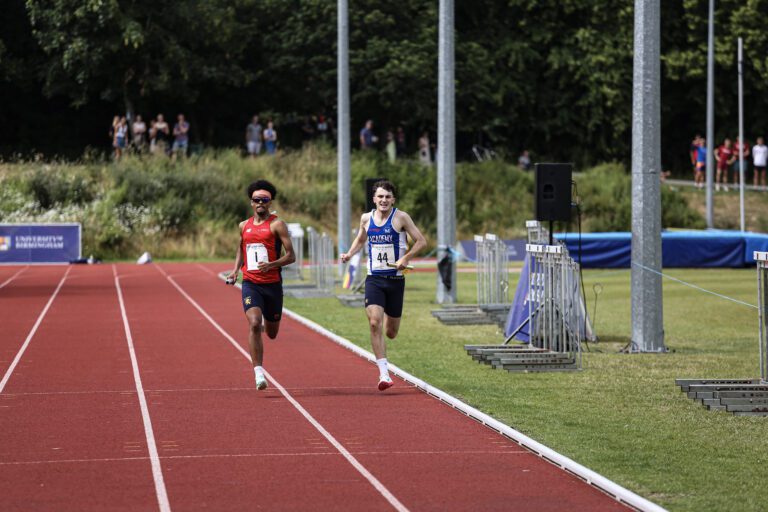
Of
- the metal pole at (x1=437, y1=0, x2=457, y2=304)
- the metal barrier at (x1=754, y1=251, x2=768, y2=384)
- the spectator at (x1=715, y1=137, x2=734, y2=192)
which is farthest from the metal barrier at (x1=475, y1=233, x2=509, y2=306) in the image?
the spectator at (x1=715, y1=137, x2=734, y2=192)

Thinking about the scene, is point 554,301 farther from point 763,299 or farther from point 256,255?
point 256,255

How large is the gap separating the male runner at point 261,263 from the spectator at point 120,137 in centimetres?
3591

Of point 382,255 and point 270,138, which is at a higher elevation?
point 270,138

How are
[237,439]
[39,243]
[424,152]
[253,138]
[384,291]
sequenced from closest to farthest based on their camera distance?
[237,439] → [384,291] → [39,243] → [253,138] → [424,152]

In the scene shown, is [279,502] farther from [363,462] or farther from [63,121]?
[63,121]

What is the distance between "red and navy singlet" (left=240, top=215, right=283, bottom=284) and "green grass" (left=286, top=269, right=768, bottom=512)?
2.06 metres

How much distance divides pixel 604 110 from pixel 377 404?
167 feet

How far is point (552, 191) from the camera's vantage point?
1770 cm

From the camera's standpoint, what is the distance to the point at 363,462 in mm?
10070

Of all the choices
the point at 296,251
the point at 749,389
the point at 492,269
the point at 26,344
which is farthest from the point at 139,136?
the point at 749,389

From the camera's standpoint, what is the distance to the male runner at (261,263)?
1377 cm

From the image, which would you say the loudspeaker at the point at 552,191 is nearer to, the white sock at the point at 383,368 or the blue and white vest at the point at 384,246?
the blue and white vest at the point at 384,246

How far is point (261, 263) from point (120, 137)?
3641 centimetres

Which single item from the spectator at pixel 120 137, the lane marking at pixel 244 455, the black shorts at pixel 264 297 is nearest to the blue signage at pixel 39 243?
the spectator at pixel 120 137
